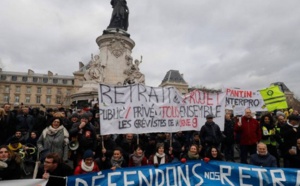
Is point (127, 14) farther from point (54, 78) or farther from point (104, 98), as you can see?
point (54, 78)

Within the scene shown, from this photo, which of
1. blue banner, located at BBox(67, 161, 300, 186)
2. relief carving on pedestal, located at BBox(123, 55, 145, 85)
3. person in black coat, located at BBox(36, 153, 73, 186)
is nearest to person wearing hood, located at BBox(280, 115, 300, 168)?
blue banner, located at BBox(67, 161, 300, 186)

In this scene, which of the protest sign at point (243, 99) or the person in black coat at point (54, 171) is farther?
the protest sign at point (243, 99)

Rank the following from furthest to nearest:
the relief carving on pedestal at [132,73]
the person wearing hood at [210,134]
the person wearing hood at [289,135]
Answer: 1. the relief carving on pedestal at [132,73]
2. the person wearing hood at [210,134]
3. the person wearing hood at [289,135]

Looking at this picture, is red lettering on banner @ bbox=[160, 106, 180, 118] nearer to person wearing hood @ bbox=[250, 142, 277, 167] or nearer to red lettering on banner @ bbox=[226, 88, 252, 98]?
red lettering on banner @ bbox=[226, 88, 252, 98]

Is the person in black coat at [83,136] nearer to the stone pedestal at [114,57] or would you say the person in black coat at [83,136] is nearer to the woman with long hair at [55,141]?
the woman with long hair at [55,141]

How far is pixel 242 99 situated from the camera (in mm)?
8516

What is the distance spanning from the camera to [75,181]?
4500 millimetres

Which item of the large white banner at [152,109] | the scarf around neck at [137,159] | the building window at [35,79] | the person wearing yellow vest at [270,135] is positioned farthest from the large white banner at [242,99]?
the building window at [35,79]

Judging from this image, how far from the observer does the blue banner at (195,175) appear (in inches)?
187

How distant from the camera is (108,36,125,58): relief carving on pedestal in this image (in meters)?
23.8

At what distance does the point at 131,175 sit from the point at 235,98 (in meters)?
4.92

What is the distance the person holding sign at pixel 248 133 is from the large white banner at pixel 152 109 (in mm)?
608

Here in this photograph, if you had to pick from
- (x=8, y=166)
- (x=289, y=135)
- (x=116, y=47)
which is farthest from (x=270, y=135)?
(x=116, y=47)

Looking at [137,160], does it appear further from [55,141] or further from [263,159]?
[263,159]
